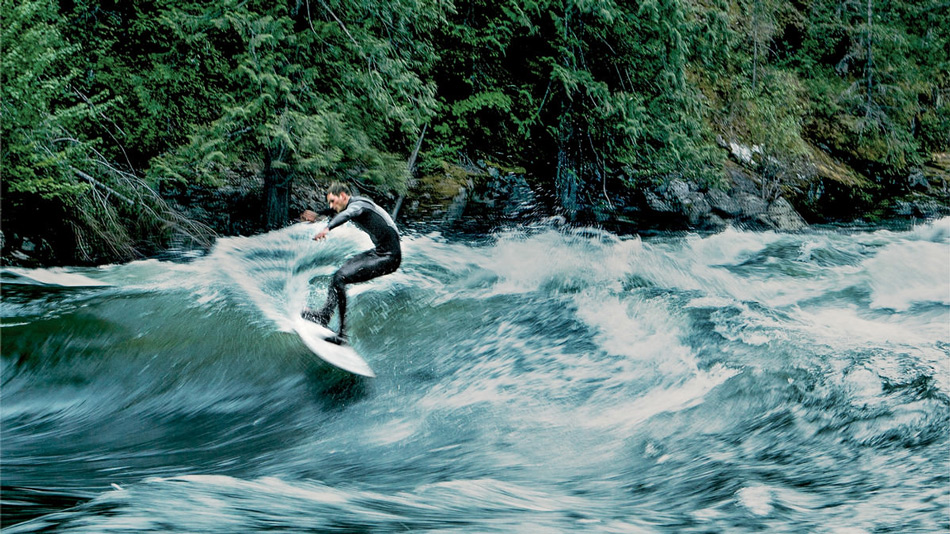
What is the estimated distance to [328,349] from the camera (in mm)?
6152

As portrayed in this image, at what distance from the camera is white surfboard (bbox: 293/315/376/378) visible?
6.05 m

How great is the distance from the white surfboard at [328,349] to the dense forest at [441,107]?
4.75 meters

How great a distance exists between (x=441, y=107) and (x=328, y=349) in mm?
8770

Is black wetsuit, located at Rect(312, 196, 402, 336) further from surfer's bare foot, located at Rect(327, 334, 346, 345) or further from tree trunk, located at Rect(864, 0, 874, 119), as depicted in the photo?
tree trunk, located at Rect(864, 0, 874, 119)

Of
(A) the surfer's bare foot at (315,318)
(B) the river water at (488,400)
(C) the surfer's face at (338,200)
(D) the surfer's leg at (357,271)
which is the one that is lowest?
(B) the river water at (488,400)

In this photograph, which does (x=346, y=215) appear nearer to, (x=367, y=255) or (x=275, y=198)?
(x=367, y=255)

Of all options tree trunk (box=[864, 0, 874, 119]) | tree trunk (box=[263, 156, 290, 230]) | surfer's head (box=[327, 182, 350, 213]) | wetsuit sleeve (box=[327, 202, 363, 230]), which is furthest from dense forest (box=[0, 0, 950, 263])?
wetsuit sleeve (box=[327, 202, 363, 230])

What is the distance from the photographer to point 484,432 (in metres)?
5.15

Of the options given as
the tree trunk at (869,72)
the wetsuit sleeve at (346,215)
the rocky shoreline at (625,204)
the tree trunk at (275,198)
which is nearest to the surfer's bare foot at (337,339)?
the wetsuit sleeve at (346,215)

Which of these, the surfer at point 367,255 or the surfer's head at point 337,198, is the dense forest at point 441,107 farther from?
the surfer at point 367,255

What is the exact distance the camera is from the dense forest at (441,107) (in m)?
9.73

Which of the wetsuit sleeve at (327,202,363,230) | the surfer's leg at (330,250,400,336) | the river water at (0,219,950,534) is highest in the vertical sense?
the wetsuit sleeve at (327,202,363,230)

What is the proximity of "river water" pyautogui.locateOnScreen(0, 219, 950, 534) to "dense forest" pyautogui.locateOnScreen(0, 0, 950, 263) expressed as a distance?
1952mm

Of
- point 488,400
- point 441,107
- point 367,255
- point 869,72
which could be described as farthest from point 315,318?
point 869,72
